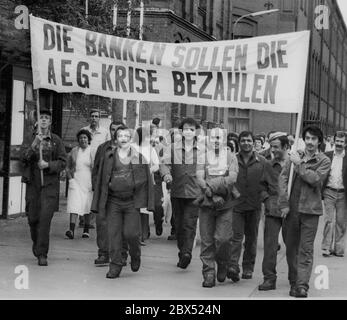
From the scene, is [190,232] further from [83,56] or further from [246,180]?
[83,56]

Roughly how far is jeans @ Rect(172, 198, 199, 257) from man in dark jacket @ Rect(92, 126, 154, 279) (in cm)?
81

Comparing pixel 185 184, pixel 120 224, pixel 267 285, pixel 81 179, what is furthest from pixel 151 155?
pixel 267 285

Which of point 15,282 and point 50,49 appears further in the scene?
point 50,49

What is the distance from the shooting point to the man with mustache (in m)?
10.9

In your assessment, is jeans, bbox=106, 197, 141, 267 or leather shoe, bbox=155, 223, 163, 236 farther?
leather shoe, bbox=155, 223, 163, 236

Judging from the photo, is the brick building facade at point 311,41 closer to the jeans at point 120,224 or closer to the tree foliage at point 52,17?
the tree foliage at point 52,17

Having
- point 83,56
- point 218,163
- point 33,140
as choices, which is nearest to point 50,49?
point 83,56

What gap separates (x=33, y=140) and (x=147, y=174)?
5.20 feet

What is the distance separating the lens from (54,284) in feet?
26.2

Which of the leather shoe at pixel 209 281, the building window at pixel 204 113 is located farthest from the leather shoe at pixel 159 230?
the building window at pixel 204 113

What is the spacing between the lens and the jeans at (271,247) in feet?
26.7

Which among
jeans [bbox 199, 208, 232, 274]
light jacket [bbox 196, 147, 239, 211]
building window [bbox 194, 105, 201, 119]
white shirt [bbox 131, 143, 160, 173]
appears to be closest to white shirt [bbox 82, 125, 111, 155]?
white shirt [bbox 131, 143, 160, 173]

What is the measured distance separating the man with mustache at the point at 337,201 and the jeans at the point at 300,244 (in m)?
2.94

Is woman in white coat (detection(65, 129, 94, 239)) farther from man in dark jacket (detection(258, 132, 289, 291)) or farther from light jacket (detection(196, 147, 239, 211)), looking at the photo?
man in dark jacket (detection(258, 132, 289, 291))
